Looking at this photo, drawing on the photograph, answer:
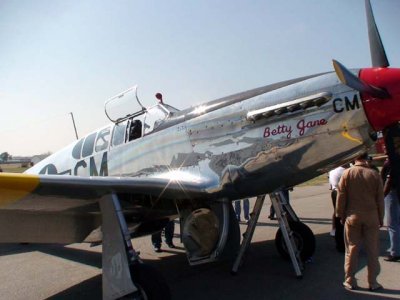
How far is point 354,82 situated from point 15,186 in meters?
3.46

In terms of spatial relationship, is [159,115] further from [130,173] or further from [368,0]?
[368,0]

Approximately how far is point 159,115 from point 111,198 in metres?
1.63

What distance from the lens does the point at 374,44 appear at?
16.2ft

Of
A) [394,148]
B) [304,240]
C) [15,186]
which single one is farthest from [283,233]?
[15,186]

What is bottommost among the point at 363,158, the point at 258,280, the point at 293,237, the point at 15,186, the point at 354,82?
the point at 258,280

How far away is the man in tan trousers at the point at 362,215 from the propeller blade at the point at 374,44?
1111 millimetres

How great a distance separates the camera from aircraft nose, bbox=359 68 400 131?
4.10m

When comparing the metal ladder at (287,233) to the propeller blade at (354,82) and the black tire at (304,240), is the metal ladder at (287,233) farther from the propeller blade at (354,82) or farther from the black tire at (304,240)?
the propeller blade at (354,82)

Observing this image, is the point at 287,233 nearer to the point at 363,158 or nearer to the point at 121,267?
the point at 363,158

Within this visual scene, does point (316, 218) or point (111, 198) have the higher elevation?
point (111, 198)

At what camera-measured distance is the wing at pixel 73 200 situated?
4.00 m

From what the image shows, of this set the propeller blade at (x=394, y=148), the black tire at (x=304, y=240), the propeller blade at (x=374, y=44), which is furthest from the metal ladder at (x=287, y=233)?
the propeller blade at (x=374, y=44)

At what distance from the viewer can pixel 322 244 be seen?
22.9 feet

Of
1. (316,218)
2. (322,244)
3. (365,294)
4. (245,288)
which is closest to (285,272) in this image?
(245,288)
